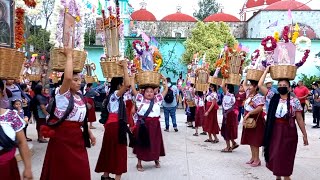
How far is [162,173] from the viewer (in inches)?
318

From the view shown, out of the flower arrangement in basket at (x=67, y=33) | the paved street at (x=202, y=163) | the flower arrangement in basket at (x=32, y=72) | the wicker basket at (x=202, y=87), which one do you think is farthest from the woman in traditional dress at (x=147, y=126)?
the flower arrangement in basket at (x=32, y=72)

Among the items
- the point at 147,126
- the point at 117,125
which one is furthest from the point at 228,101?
the point at 117,125

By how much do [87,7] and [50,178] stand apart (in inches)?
109

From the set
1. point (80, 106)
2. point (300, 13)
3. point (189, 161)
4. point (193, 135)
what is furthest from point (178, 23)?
point (80, 106)

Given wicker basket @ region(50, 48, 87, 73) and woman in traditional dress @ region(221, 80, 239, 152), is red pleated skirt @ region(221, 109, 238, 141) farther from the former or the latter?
wicker basket @ region(50, 48, 87, 73)

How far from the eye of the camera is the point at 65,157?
513 centimetres

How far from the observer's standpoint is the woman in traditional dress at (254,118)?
27.3ft

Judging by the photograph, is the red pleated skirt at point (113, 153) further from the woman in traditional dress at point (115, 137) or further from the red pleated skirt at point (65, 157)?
the red pleated skirt at point (65, 157)

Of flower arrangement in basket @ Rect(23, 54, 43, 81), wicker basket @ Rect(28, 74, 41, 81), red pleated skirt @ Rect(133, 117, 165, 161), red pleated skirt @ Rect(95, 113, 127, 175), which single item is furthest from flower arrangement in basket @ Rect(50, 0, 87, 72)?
wicker basket @ Rect(28, 74, 41, 81)

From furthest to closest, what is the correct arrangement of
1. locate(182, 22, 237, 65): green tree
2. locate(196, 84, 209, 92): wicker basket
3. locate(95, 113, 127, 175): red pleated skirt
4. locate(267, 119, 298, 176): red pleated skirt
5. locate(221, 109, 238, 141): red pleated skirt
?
locate(182, 22, 237, 65): green tree, locate(196, 84, 209, 92): wicker basket, locate(221, 109, 238, 141): red pleated skirt, locate(95, 113, 127, 175): red pleated skirt, locate(267, 119, 298, 176): red pleated skirt

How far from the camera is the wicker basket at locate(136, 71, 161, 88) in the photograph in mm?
8039

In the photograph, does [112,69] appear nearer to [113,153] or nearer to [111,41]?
[111,41]

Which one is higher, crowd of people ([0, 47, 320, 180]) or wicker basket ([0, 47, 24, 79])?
wicker basket ([0, 47, 24, 79])

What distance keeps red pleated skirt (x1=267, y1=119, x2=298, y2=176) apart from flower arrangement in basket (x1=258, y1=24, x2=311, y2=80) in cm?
77
